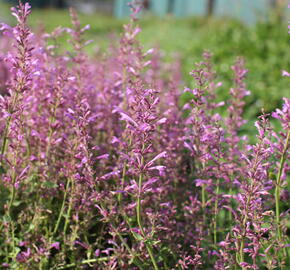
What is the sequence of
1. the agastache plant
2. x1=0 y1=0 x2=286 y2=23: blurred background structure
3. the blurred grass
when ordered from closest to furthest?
the agastache plant → the blurred grass → x1=0 y1=0 x2=286 y2=23: blurred background structure

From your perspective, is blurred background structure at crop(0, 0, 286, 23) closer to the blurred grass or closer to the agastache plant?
the blurred grass

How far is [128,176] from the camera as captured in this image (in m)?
2.68

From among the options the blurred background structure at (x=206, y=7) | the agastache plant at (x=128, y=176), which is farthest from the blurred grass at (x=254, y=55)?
the agastache plant at (x=128, y=176)

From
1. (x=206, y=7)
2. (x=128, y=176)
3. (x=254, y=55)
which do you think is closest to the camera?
(x=128, y=176)

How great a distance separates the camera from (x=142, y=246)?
7.13ft

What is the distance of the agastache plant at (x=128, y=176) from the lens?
194cm

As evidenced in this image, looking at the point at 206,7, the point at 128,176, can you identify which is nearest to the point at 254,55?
the point at 128,176

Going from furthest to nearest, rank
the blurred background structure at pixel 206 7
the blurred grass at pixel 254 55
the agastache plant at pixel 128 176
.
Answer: the blurred background structure at pixel 206 7, the blurred grass at pixel 254 55, the agastache plant at pixel 128 176

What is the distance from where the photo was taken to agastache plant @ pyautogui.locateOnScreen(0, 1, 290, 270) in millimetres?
1940

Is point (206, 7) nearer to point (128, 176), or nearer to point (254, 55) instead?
point (254, 55)

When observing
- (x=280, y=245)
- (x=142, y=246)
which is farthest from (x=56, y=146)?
(x=280, y=245)

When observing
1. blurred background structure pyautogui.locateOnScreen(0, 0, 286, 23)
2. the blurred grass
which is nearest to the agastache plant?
the blurred grass

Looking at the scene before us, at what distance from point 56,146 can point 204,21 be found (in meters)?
16.9

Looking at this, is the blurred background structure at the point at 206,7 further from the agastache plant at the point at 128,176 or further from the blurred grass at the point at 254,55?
the agastache plant at the point at 128,176
